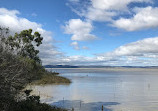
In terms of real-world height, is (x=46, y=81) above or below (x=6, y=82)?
below

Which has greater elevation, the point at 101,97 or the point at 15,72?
the point at 15,72

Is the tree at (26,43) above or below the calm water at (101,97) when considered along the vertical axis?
above

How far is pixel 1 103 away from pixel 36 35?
13626 mm

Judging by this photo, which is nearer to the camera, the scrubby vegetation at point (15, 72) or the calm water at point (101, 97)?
the scrubby vegetation at point (15, 72)

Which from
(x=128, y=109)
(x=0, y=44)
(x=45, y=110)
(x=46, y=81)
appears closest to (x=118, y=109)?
(x=128, y=109)

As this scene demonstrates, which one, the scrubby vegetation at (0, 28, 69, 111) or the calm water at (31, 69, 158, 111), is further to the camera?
the calm water at (31, 69, 158, 111)

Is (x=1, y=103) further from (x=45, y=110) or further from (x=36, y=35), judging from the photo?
(x=36, y=35)

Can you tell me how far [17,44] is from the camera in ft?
77.8

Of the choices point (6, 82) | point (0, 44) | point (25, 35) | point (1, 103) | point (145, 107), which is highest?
point (25, 35)

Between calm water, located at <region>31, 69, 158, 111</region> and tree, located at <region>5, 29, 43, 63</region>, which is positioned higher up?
tree, located at <region>5, 29, 43, 63</region>

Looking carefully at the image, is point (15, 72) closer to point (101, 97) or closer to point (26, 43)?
point (26, 43)

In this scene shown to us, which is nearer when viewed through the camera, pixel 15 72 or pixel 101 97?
pixel 15 72

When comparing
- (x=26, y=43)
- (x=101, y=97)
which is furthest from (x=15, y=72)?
(x=101, y=97)

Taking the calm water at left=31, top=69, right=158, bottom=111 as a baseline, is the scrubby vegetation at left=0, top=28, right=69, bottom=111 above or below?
above
